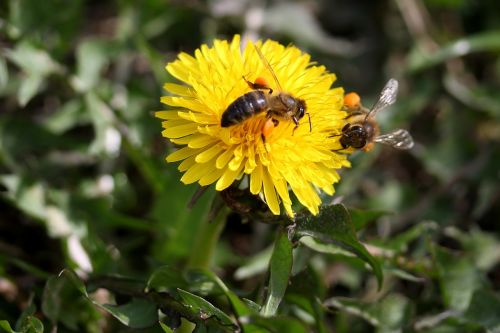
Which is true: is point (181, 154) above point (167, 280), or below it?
above

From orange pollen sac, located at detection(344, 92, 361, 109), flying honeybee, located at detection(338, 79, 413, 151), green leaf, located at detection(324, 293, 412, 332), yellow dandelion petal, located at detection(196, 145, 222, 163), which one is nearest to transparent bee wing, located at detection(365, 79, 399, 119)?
flying honeybee, located at detection(338, 79, 413, 151)

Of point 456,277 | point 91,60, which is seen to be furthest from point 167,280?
point 91,60

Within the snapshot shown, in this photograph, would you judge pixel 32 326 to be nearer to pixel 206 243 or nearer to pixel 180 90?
pixel 206 243

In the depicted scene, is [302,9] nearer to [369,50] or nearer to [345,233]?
[369,50]

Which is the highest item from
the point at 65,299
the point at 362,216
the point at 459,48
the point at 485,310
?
the point at 459,48

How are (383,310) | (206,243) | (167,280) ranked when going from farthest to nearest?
(383,310) < (206,243) < (167,280)

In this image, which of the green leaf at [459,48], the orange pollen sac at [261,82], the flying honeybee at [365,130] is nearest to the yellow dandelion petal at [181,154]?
the orange pollen sac at [261,82]
